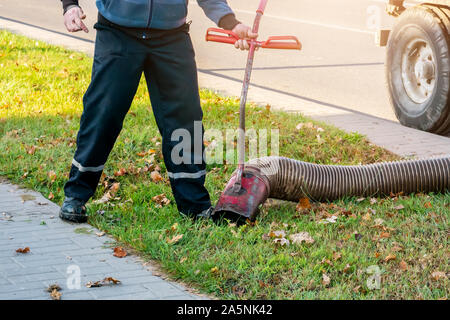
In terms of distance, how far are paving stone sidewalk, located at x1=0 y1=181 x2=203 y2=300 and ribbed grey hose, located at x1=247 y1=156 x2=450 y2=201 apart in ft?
4.27

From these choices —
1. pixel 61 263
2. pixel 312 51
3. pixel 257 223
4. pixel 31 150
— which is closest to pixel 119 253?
pixel 61 263

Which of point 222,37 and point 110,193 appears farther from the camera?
point 110,193

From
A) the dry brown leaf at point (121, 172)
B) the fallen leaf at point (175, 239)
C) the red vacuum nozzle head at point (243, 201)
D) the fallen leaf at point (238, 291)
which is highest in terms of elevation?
the red vacuum nozzle head at point (243, 201)

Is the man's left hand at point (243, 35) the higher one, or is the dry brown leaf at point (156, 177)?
the man's left hand at point (243, 35)

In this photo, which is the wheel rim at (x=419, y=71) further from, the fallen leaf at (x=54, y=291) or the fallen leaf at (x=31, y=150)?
the fallen leaf at (x=54, y=291)

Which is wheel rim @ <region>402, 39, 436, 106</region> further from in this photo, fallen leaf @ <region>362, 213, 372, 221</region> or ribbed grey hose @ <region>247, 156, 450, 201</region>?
fallen leaf @ <region>362, 213, 372, 221</region>

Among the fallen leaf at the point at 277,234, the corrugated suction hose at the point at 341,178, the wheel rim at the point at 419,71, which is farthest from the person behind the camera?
the wheel rim at the point at 419,71

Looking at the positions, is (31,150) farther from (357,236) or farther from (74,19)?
(357,236)

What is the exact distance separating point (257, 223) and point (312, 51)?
25.0 feet

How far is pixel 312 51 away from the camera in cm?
1217

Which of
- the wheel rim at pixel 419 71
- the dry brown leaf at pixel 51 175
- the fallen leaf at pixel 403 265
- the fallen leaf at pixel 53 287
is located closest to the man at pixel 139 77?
the dry brown leaf at pixel 51 175

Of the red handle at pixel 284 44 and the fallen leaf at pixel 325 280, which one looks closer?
the fallen leaf at pixel 325 280

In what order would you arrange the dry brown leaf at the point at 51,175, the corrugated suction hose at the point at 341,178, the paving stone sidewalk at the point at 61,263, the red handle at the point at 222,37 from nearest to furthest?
the paving stone sidewalk at the point at 61,263, the red handle at the point at 222,37, the corrugated suction hose at the point at 341,178, the dry brown leaf at the point at 51,175

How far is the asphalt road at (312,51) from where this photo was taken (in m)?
9.55
